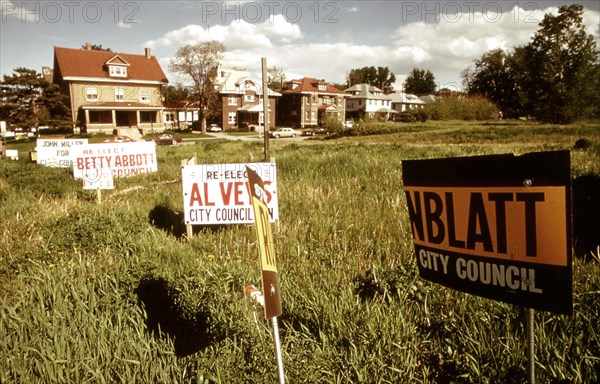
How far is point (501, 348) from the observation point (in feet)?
8.28

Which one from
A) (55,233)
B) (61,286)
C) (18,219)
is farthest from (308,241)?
(18,219)

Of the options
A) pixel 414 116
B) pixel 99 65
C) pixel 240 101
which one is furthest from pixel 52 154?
pixel 414 116

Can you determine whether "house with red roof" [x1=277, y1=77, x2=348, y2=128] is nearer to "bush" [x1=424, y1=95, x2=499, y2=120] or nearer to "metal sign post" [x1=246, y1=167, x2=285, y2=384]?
"bush" [x1=424, y1=95, x2=499, y2=120]

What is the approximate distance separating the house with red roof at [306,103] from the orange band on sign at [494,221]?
6246 centimetres

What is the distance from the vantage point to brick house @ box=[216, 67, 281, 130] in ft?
190

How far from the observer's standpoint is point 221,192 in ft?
17.4

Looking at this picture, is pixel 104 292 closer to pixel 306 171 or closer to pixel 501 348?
pixel 501 348

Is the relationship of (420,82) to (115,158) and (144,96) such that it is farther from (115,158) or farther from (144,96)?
(115,158)

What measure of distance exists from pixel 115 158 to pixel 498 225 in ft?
32.7

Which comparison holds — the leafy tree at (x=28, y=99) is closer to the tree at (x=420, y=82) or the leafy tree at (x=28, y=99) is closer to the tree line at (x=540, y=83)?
the tree line at (x=540, y=83)

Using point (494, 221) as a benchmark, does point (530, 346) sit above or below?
below

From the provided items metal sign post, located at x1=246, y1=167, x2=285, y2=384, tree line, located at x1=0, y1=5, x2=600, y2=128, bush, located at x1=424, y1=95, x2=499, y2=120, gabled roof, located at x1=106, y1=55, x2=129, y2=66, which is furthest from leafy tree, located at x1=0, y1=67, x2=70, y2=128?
bush, located at x1=424, y1=95, x2=499, y2=120

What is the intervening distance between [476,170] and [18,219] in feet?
23.6

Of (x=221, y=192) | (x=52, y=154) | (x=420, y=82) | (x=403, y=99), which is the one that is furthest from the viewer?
(x=420, y=82)
